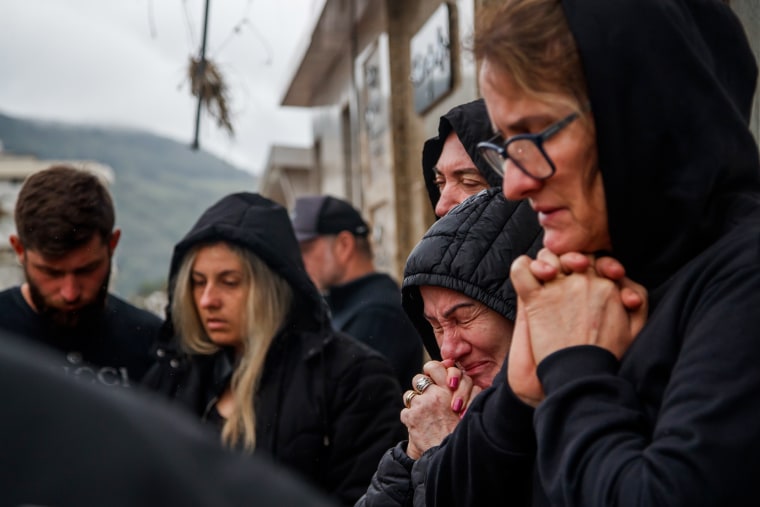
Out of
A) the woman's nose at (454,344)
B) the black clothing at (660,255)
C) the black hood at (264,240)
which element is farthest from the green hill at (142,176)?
the black clothing at (660,255)

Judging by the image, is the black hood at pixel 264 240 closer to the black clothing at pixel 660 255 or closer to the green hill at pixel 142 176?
the black clothing at pixel 660 255

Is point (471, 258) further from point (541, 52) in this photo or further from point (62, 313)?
point (62, 313)

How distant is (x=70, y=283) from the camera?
13.1 ft

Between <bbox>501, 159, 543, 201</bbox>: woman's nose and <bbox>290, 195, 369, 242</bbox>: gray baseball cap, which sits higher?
<bbox>290, 195, 369, 242</bbox>: gray baseball cap

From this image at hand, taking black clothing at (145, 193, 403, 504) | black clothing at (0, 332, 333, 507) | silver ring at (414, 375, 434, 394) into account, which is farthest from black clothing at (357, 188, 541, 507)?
black clothing at (0, 332, 333, 507)

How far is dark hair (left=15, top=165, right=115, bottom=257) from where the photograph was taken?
155 inches

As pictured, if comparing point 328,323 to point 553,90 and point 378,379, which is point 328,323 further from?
point 553,90

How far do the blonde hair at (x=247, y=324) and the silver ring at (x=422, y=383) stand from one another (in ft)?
4.02

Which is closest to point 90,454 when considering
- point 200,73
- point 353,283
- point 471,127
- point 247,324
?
point 471,127

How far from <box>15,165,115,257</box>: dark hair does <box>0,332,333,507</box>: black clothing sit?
329 centimetres

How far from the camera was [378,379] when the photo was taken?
344 cm

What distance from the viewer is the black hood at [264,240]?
3674 millimetres

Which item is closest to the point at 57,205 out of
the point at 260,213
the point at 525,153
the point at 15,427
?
the point at 260,213

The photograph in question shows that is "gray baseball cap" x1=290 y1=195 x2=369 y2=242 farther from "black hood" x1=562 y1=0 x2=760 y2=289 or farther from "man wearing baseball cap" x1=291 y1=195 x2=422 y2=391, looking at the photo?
"black hood" x1=562 y1=0 x2=760 y2=289
